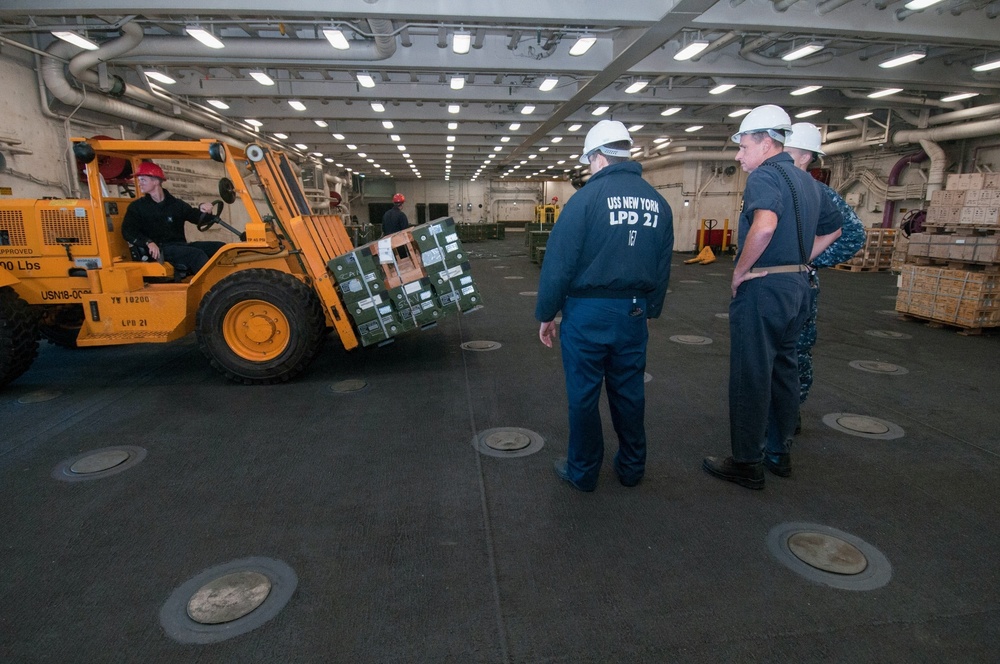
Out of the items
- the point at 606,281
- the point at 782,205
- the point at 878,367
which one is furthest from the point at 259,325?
the point at 878,367

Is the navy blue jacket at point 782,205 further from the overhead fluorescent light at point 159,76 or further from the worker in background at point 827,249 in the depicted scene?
A: the overhead fluorescent light at point 159,76

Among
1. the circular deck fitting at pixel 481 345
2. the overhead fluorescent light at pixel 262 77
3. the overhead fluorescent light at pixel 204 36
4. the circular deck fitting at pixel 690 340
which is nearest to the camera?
the circular deck fitting at pixel 481 345

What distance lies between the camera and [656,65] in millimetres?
9773

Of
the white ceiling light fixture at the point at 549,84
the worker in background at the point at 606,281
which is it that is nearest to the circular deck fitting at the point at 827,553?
the worker in background at the point at 606,281

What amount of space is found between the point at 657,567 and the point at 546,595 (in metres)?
0.57

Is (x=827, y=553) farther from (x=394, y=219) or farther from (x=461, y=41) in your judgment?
(x=394, y=219)

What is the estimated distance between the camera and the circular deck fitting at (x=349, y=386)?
4789 millimetres

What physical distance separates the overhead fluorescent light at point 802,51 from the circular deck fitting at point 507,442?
922cm

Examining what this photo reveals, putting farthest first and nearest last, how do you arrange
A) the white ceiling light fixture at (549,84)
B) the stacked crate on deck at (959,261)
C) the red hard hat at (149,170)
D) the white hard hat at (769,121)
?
1. the white ceiling light fixture at (549,84)
2. the stacked crate on deck at (959,261)
3. the red hard hat at (149,170)
4. the white hard hat at (769,121)

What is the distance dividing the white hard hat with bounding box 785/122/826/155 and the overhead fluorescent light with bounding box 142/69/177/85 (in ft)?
39.5

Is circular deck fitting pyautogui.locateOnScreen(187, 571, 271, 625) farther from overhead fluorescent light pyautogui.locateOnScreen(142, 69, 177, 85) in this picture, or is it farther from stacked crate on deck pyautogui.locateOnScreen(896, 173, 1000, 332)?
overhead fluorescent light pyautogui.locateOnScreen(142, 69, 177, 85)

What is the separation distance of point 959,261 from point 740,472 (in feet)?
21.8

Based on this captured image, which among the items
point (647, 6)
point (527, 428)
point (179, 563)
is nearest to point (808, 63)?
point (647, 6)

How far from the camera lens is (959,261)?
704cm
